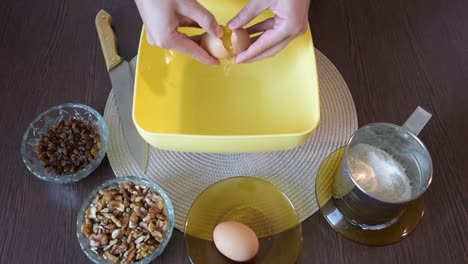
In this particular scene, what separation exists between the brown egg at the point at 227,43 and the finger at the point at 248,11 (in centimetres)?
2

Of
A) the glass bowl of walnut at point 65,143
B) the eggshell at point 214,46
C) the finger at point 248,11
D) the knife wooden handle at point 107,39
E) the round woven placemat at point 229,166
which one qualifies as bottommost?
the round woven placemat at point 229,166

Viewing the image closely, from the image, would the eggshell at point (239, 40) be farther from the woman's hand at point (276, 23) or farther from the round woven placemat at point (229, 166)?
the round woven placemat at point (229, 166)

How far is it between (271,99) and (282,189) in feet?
0.62

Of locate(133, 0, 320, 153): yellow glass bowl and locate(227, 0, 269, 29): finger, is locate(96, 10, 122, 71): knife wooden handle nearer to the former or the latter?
locate(133, 0, 320, 153): yellow glass bowl

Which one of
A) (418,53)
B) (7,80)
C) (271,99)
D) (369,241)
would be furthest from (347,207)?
(7,80)

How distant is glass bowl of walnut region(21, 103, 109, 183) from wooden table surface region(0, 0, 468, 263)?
0.03 m

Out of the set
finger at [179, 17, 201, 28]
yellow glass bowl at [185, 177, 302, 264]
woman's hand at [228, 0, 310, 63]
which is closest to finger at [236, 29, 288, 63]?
woman's hand at [228, 0, 310, 63]

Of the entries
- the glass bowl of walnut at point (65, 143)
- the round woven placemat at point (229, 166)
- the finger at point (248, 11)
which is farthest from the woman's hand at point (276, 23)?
the glass bowl of walnut at point (65, 143)

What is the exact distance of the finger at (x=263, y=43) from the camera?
25.4 inches

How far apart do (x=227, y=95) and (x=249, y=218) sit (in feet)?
0.84

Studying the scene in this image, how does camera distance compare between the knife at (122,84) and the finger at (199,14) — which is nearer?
the finger at (199,14)

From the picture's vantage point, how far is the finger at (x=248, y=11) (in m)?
0.65

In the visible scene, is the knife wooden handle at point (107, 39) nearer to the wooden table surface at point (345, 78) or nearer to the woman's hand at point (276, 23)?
the wooden table surface at point (345, 78)

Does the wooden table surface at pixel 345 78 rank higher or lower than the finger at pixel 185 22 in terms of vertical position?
lower
